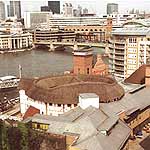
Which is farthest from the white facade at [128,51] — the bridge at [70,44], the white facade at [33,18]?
the white facade at [33,18]

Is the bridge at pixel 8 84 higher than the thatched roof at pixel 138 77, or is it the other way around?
the thatched roof at pixel 138 77

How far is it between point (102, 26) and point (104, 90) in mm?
60064

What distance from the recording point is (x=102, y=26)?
2987 inches

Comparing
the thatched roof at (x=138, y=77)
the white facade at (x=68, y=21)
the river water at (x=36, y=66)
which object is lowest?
the river water at (x=36, y=66)

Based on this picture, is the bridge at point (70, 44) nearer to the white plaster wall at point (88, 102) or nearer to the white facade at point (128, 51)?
the white facade at point (128, 51)

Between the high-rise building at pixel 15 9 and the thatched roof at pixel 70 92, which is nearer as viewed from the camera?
the thatched roof at pixel 70 92

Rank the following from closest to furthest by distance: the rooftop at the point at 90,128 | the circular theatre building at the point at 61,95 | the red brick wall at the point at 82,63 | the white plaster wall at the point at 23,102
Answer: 1. the rooftop at the point at 90,128
2. the circular theatre building at the point at 61,95
3. the white plaster wall at the point at 23,102
4. the red brick wall at the point at 82,63

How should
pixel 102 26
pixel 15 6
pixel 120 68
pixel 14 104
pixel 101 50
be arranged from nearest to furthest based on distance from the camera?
pixel 14 104 → pixel 120 68 → pixel 101 50 → pixel 102 26 → pixel 15 6

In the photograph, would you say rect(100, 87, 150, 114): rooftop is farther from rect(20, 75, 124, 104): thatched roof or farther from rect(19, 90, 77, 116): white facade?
rect(19, 90, 77, 116): white facade

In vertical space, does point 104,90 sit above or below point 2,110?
above

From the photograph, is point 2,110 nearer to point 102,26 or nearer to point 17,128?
point 17,128

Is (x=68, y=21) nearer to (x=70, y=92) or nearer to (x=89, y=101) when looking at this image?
(x=70, y=92)

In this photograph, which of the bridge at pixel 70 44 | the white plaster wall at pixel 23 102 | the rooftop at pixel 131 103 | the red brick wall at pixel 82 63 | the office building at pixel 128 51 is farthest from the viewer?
the bridge at pixel 70 44

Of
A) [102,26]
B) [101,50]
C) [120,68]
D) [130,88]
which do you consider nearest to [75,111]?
[130,88]
